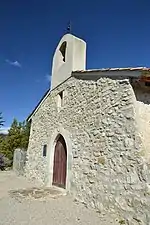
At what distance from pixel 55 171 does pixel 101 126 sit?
3854mm

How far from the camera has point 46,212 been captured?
20.9ft

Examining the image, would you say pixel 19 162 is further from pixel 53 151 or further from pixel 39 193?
pixel 39 193

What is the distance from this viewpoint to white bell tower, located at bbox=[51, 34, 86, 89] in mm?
9750

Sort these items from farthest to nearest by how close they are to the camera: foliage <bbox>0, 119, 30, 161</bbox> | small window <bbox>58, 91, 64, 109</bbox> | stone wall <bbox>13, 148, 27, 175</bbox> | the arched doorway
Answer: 1. foliage <bbox>0, 119, 30, 161</bbox>
2. stone wall <bbox>13, 148, 27, 175</bbox>
3. small window <bbox>58, 91, 64, 109</bbox>
4. the arched doorway

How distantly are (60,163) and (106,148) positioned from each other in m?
3.44

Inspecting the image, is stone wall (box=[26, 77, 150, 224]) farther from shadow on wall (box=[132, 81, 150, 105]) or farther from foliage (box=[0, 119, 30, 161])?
foliage (box=[0, 119, 30, 161])

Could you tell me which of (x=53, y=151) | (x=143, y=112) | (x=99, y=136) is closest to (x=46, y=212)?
(x=99, y=136)

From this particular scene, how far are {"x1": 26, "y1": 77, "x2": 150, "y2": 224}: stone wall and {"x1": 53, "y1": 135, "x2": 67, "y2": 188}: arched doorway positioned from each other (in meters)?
0.85

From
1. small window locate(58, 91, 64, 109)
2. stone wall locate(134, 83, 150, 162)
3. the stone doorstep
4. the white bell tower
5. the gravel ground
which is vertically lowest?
the gravel ground

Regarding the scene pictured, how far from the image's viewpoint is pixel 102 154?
6.97 metres

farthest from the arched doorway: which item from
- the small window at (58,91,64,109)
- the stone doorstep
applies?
the small window at (58,91,64,109)

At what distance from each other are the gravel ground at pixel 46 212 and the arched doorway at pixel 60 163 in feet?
4.92

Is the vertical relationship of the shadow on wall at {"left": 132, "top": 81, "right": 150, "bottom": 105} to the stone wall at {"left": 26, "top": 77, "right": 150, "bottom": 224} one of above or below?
above

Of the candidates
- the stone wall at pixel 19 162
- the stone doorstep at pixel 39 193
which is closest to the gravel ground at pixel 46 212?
the stone doorstep at pixel 39 193
